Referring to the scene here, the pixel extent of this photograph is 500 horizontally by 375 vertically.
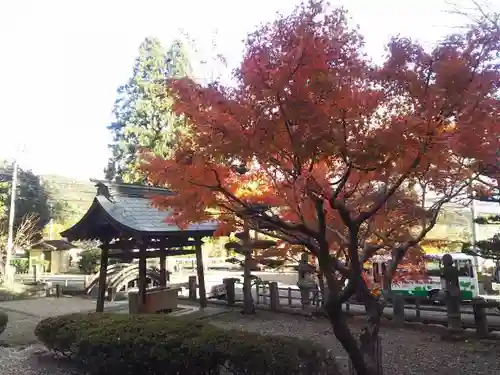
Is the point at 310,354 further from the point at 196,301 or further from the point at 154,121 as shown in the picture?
the point at 154,121

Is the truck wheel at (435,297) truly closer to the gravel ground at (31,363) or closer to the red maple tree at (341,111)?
the red maple tree at (341,111)

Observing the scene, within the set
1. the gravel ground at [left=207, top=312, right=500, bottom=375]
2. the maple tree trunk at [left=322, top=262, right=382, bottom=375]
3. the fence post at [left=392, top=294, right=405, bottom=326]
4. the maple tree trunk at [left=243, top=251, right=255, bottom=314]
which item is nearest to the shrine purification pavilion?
the maple tree trunk at [left=243, top=251, right=255, bottom=314]

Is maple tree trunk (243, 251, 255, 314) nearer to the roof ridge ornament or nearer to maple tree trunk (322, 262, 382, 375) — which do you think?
the roof ridge ornament

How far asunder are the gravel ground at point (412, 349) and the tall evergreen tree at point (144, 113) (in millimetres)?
14588

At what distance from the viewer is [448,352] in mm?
8609

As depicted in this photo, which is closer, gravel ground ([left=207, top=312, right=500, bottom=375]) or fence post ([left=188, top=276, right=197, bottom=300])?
gravel ground ([left=207, top=312, right=500, bottom=375])

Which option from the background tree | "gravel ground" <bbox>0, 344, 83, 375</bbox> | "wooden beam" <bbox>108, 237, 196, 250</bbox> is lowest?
"gravel ground" <bbox>0, 344, 83, 375</bbox>

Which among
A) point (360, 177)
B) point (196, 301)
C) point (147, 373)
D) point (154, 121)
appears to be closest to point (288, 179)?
point (360, 177)

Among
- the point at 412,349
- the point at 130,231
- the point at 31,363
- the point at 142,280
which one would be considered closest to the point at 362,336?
the point at 412,349

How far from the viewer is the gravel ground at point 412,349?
7498 mm

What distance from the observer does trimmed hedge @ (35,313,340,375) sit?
5324mm

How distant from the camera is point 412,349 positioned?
884 cm

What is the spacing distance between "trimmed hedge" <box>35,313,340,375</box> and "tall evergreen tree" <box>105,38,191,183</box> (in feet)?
60.0

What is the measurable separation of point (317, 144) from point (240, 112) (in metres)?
1.03
